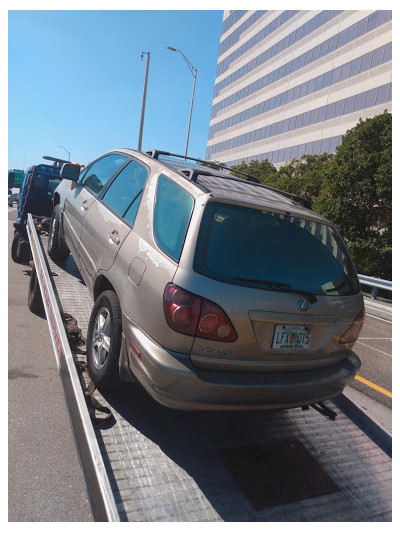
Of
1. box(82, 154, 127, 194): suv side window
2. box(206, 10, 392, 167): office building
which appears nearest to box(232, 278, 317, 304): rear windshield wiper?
box(82, 154, 127, 194): suv side window

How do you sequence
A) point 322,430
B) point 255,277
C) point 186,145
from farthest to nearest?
point 186,145, point 322,430, point 255,277

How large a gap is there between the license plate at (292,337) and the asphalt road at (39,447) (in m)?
1.51

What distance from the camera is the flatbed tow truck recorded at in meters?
1.96

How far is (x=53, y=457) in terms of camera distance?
2828 millimetres

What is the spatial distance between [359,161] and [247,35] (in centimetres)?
5032

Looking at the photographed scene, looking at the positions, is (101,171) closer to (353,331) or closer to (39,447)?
(39,447)

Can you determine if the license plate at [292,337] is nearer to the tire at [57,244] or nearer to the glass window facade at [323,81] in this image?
the tire at [57,244]

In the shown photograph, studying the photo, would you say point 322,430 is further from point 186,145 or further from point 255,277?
point 186,145

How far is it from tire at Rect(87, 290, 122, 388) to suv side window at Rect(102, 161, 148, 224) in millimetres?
655

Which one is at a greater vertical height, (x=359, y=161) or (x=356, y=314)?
(x=359, y=161)

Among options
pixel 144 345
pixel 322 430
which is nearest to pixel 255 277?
A: pixel 144 345

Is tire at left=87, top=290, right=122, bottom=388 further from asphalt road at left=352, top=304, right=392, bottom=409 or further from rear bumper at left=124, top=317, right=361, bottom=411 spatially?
asphalt road at left=352, top=304, right=392, bottom=409

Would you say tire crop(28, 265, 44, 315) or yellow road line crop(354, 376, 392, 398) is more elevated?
tire crop(28, 265, 44, 315)

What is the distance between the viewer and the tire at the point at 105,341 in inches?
103
